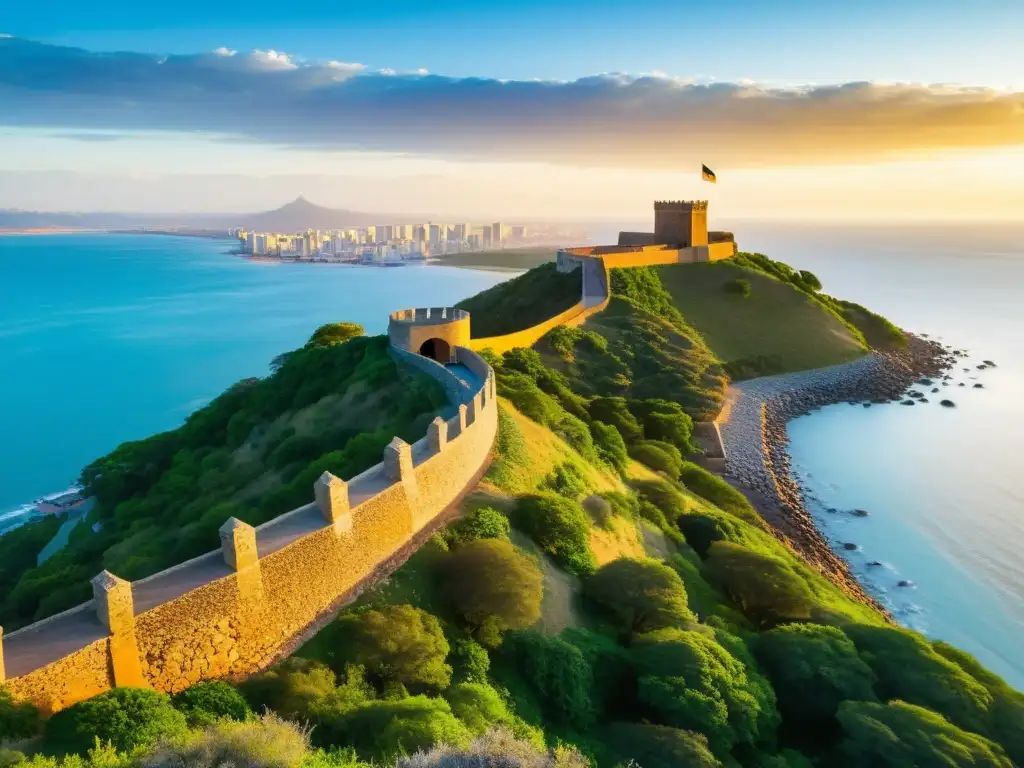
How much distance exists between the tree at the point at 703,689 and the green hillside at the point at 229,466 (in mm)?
8109

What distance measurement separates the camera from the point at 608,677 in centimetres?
1484

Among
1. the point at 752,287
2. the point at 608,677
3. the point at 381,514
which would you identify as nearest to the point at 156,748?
the point at 381,514

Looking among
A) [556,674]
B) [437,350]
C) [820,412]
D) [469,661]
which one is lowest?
[820,412]

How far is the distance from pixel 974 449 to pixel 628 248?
1105 inches

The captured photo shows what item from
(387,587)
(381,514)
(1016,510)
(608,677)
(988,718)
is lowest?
(1016,510)

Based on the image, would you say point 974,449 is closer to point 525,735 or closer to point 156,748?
point 525,735

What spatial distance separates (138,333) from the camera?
389ft

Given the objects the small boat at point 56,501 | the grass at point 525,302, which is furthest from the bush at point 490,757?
the small boat at point 56,501

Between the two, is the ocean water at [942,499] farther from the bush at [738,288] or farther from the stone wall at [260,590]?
the stone wall at [260,590]

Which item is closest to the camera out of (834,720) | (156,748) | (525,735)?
(156,748)

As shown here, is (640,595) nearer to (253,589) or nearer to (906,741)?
(906,741)

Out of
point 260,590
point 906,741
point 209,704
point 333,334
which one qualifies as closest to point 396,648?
point 260,590

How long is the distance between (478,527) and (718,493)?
16826 mm

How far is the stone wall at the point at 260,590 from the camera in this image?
31.8 ft
